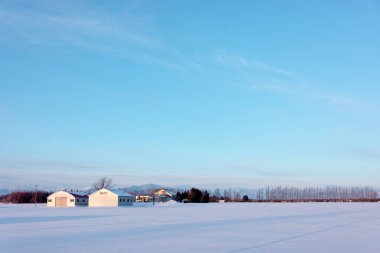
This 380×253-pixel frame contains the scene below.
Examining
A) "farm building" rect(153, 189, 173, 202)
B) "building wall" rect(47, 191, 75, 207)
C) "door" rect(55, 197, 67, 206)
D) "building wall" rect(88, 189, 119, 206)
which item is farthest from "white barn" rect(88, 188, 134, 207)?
"farm building" rect(153, 189, 173, 202)

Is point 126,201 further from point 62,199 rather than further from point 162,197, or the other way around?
point 162,197

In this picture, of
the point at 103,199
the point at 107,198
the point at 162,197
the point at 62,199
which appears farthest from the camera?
the point at 162,197

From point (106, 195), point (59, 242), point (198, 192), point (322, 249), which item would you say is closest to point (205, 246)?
point (322, 249)

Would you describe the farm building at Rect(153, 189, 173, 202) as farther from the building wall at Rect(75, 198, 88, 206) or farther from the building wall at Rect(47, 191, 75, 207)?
the building wall at Rect(47, 191, 75, 207)

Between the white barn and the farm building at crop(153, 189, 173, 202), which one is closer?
the white barn

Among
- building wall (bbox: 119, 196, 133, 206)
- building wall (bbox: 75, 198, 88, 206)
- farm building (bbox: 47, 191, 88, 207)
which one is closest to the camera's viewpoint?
farm building (bbox: 47, 191, 88, 207)

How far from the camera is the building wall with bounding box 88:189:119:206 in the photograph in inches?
2628

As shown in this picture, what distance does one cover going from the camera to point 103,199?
221ft

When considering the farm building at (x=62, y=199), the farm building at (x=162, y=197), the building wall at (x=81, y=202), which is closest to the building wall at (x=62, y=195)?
the farm building at (x=62, y=199)

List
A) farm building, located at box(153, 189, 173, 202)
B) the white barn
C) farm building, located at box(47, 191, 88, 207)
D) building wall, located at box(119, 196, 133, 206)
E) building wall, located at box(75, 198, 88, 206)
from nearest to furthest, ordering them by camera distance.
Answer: the white barn → farm building, located at box(47, 191, 88, 207) → building wall, located at box(119, 196, 133, 206) → building wall, located at box(75, 198, 88, 206) → farm building, located at box(153, 189, 173, 202)

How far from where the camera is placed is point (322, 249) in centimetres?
1360

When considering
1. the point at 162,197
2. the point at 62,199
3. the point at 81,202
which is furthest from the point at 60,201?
the point at 162,197

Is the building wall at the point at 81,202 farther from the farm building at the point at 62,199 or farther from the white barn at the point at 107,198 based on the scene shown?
the white barn at the point at 107,198

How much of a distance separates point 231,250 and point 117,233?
6.59m
